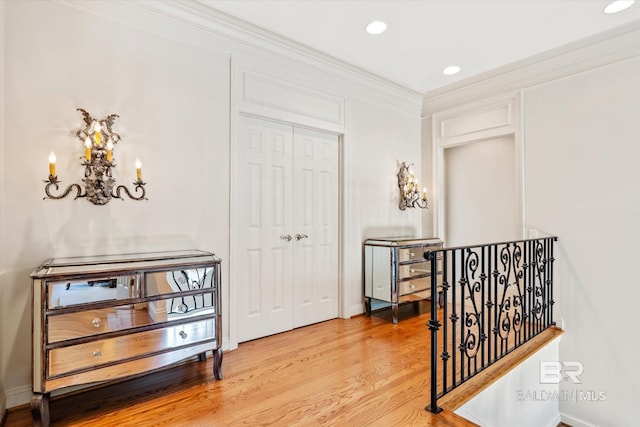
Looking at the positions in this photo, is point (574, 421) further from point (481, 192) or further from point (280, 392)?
point (280, 392)

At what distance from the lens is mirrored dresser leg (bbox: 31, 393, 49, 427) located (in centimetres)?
175

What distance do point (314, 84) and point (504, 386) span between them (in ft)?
10.4

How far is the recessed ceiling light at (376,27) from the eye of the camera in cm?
290

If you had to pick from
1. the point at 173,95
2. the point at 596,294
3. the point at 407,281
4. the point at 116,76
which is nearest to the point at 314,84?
the point at 173,95

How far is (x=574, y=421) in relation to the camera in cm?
327

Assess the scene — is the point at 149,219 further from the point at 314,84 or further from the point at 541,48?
the point at 541,48

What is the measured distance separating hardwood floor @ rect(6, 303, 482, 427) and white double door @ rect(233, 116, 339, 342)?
0.40 meters

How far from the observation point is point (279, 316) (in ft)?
10.8

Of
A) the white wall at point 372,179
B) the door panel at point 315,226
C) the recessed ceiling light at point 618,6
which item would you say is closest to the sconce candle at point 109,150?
the door panel at point 315,226

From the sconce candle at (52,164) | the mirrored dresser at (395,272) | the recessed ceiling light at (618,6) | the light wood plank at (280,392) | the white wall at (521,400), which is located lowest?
the white wall at (521,400)

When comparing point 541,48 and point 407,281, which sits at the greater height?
point 541,48

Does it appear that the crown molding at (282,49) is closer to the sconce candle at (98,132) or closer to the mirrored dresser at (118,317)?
the sconce candle at (98,132)

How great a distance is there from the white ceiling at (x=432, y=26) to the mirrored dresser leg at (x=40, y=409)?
281 centimetres

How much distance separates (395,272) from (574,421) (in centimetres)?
222
